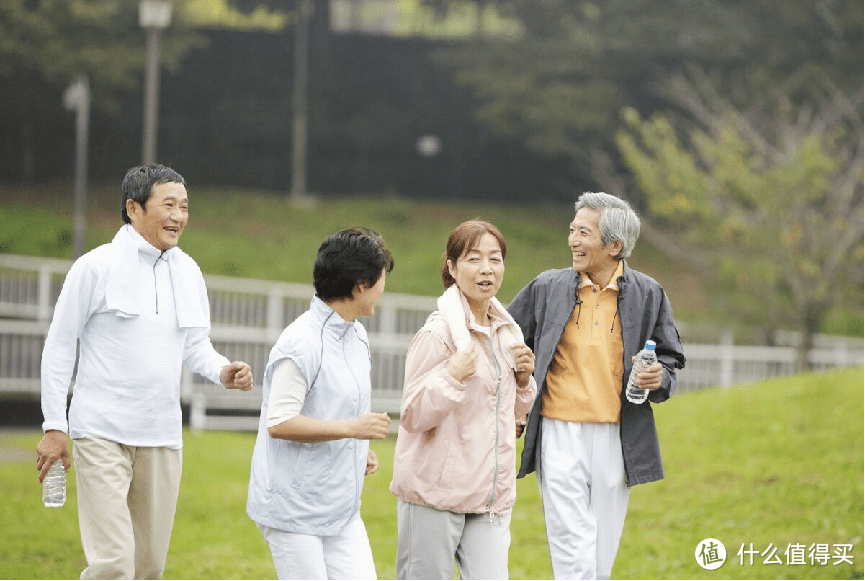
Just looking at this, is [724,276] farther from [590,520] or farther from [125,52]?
[125,52]

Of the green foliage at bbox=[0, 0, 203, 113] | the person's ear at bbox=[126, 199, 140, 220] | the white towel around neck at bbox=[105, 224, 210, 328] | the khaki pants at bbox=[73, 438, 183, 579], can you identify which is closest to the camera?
the khaki pants at bbox=[73, 438, 183, 579]

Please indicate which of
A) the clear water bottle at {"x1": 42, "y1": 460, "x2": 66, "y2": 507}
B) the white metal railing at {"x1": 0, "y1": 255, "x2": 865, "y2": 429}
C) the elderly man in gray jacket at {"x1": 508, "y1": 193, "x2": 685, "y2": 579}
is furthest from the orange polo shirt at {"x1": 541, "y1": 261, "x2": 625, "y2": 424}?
the white metal railing at {"x1": 0, "y1": 255, "x2": 865, "y2": 429}

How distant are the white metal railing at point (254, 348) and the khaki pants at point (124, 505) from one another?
9.79 metres

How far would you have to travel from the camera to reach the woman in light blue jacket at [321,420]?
363cm

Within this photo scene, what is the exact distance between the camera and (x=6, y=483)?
32.5 ft

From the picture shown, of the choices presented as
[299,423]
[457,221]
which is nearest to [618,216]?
A: [299,423]

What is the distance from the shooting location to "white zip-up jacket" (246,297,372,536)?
366 cm

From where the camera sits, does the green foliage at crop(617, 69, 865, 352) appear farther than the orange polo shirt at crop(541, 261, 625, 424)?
Yes

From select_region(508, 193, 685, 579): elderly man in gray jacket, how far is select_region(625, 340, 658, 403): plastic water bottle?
0.38 ft

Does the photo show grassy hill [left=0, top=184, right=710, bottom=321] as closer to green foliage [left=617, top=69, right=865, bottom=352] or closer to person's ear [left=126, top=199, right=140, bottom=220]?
green foliage [left=617, top=69, right=865, bottom=352]

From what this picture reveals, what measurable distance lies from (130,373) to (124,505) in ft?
1.61

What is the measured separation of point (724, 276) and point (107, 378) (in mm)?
15211

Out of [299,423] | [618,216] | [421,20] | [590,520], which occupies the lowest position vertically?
[590,520]

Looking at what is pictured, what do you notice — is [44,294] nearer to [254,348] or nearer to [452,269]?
[254,348]
